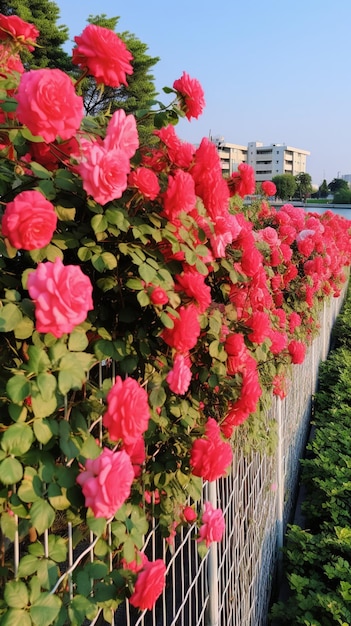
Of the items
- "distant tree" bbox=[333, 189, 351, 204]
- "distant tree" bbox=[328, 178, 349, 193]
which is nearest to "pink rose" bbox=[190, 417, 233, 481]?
"distant tree" bbox=[333, 189, 351, 204]

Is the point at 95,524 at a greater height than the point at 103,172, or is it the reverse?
the point at 103,172

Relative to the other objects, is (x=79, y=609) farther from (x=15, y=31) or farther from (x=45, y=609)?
(x=15, y=31)

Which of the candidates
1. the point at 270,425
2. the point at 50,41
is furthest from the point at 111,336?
the point at 50,41

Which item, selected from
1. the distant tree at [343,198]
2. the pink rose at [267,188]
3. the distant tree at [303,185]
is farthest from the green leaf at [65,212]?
the distant tree at [303,185]

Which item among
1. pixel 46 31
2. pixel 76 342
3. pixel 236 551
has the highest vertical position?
pixel 46 31

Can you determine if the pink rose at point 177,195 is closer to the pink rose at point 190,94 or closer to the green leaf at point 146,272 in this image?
the green leaf at point 146,272

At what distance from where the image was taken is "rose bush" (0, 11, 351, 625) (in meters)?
0.76

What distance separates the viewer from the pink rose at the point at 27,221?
753 mm

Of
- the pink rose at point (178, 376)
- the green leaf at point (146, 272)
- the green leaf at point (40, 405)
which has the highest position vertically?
the green leaf at point (146, 272)

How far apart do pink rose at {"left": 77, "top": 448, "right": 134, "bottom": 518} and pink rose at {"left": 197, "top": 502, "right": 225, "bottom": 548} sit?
68 cm

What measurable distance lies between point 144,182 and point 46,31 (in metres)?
20.8

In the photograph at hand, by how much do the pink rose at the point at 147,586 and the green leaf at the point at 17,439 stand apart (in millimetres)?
362

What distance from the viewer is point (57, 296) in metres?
0.69

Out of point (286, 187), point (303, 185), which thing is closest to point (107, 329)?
point (286, 187)
